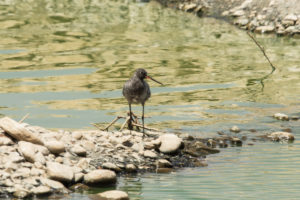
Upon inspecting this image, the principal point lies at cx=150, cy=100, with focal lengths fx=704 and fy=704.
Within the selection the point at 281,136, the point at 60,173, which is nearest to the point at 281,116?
the point at 281,136

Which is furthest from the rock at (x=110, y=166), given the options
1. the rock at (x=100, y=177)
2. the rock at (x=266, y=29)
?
the rock at (x=266, y=29)

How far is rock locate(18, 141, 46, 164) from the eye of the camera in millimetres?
11867

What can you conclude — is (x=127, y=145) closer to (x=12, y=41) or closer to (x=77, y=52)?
(x=77, y=52)

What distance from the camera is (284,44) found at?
29406mm

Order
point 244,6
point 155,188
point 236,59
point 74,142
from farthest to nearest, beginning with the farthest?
point 244,6, point 236,59, point 74,142, point 155,188

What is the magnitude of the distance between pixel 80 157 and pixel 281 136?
4991mm

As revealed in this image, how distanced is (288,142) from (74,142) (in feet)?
15.8

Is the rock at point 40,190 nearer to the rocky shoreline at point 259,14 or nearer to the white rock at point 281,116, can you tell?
the white rock at point 281,116

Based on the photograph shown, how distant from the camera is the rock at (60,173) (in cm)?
1155

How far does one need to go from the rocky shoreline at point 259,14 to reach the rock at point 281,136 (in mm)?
15988

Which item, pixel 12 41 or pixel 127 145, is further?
pixel 12 41

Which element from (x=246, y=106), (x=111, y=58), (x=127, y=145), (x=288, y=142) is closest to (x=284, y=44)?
(x=111, y=58)

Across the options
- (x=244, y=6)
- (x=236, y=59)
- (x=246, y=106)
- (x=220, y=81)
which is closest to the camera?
(x=246, y=106)

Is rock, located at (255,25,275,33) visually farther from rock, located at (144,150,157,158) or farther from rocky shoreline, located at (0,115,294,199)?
rock, located at (144,150,157,158)
